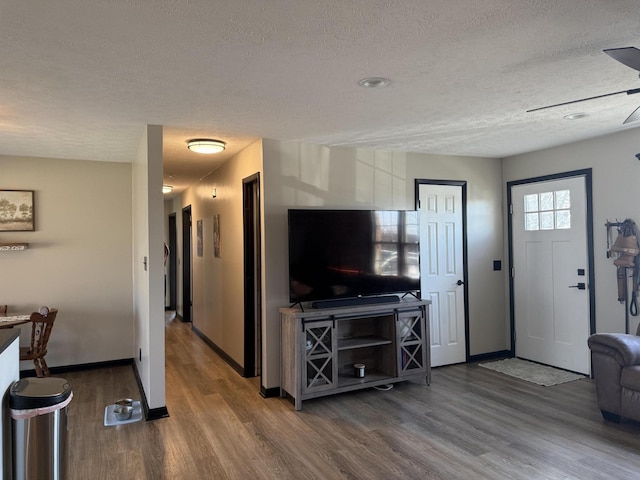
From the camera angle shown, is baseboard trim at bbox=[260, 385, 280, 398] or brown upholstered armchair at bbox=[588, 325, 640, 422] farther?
baseboard trim at bbox=[260, 385, 280, 398]

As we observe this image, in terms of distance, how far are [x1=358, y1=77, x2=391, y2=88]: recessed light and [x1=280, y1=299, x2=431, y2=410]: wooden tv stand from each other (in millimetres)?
1942

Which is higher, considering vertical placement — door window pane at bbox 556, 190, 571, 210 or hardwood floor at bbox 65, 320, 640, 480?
door window pane at bbox 556, 190, 571, 210

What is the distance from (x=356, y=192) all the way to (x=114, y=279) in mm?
3033

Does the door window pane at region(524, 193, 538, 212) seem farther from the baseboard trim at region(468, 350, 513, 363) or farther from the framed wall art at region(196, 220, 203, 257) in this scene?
the framed wall art at region(196, 220, 203, 257)

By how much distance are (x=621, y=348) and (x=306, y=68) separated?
305 centimetres

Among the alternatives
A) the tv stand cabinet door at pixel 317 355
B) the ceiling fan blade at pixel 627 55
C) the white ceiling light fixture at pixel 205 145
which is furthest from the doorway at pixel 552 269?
the white ceiling light fixture at pixel 205 145

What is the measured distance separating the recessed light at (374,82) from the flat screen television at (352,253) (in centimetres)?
150

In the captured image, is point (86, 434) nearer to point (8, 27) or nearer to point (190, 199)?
point (8, 27)

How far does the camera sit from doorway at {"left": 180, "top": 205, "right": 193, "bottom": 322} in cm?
798

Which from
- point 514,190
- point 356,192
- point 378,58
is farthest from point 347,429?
point 514,190

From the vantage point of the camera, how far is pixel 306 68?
2.47 m

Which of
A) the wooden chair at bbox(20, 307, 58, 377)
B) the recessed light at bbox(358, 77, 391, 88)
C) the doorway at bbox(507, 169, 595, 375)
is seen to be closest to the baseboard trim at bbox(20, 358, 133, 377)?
the wooden chair at bbox(20, 307, 58, 377)

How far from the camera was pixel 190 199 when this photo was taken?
7465 millimetres

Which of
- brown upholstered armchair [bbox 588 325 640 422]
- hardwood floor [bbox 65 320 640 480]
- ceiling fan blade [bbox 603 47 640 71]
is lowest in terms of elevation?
hardwood floor [bbox 65 320 640 480]
